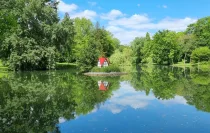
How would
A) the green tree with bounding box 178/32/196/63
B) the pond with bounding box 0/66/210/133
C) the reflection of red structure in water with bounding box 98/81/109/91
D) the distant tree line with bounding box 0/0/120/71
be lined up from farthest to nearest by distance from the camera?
the green tree with bounding box 178/32/196/63
the distant tree line with bounding box 0/0/120/71
the reflection of red structure in water with bounding box 98/81/109/91
the pond with bounding box 0/66/210/133

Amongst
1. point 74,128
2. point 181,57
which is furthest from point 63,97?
point 181,57

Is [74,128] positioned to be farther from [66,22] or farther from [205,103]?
[66,22]

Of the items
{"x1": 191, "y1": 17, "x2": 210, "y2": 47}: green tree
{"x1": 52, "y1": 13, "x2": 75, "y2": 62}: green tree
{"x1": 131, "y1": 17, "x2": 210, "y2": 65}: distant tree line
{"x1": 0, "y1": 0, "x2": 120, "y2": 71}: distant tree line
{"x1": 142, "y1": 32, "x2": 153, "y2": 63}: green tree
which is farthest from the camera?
{"x1": 142, "y1": 32, "x2": 153, "y2": 63}: green tree

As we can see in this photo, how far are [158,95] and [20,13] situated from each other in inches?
1449

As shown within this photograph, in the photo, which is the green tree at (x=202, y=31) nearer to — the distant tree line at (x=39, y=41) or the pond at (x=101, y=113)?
the distant tree line at (x=39, y=41)

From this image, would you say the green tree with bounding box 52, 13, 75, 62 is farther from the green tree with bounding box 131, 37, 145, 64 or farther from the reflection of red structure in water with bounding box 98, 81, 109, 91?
the green tree with bounding box 131, 37, 145, 64

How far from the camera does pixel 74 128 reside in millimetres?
11562

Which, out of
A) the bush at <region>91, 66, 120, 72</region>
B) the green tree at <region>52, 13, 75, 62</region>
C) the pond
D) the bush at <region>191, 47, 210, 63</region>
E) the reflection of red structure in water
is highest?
the green tree at <region>52, 13, 75, 62</region>

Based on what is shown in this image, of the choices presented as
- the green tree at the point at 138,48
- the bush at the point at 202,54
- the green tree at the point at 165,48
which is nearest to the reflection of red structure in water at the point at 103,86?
the bush at the point at 202,54

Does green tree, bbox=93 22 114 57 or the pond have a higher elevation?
green tree, bbox=93 22 114 57

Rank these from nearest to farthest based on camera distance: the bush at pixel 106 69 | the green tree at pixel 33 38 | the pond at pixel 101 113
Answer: the pond at pixel 101 113 → the bush at pixel 106 69 → the green tree at pixel 33 38

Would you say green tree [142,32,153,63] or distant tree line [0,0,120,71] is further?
green tree [142,32,153,63]

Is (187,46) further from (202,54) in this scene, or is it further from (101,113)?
(101,113)

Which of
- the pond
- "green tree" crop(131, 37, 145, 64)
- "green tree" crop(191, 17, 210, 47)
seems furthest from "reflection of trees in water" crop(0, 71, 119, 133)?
"green tree" crop(131, 37, 145, 64)
